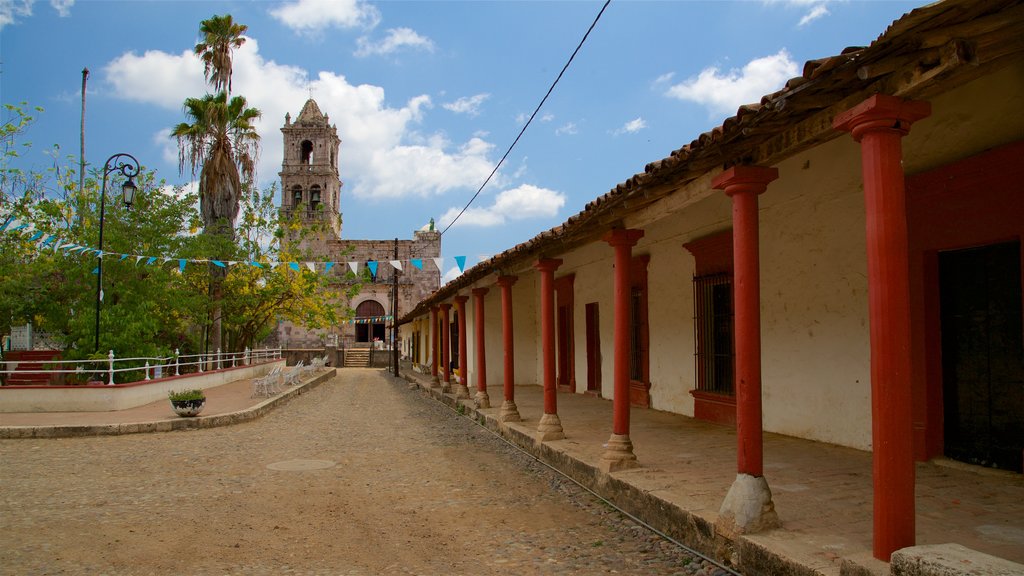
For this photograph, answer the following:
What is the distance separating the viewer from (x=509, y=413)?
10.1m

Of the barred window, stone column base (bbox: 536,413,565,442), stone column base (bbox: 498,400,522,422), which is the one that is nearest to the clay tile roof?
the barred window

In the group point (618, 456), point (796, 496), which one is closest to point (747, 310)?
point (796, 496)

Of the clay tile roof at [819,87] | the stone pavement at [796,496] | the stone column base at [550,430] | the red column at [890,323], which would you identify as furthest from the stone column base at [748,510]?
the stone column base at [550,430]

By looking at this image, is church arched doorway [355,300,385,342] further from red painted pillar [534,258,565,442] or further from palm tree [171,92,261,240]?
red painted pillar [534,258,565,442]

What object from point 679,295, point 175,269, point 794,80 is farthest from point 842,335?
point 175,269

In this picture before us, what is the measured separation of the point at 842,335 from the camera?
6492mm

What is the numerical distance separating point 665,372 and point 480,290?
3929mm

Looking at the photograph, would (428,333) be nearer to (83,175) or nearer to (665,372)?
(83,175)

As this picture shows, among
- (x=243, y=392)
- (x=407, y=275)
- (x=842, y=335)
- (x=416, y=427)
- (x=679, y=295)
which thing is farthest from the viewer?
(x=407, y=275)

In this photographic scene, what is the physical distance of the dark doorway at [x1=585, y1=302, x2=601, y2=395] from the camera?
42.4ft

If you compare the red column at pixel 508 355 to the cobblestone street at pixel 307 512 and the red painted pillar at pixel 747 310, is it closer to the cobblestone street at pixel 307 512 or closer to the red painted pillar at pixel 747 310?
the cobblestone street at pixel 307 512

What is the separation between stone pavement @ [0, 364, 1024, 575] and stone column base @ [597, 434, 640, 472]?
93mm

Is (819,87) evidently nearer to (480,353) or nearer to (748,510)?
(748,510)

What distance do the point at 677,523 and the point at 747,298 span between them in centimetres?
154
